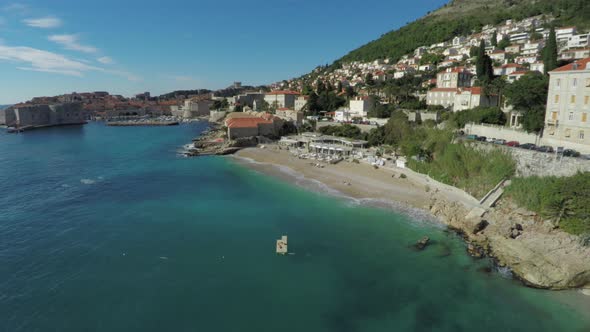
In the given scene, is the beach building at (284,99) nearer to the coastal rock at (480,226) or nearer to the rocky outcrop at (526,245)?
the rocky outcrop at (526,245)

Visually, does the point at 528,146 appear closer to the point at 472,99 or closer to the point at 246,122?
the point at 472,99

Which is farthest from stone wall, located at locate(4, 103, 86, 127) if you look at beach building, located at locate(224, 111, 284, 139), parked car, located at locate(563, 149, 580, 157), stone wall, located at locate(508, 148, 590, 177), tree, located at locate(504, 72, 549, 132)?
parked car, located at locate(563, 149, 580, 157)

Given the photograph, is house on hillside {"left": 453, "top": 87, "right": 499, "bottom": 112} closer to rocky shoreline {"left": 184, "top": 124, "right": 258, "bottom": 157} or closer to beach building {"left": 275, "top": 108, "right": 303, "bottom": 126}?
beach building {"left": 275, "top": 108, "right": 303, "bottom": 126}

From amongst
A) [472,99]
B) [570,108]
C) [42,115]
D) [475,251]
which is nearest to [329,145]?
[472,99]

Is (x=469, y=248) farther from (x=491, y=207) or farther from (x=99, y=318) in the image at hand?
(x=99, y=318)

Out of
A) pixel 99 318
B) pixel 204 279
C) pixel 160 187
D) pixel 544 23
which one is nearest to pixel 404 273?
pixel 204 279

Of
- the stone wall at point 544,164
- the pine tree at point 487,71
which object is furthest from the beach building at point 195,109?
the stone wall at point 544,164
